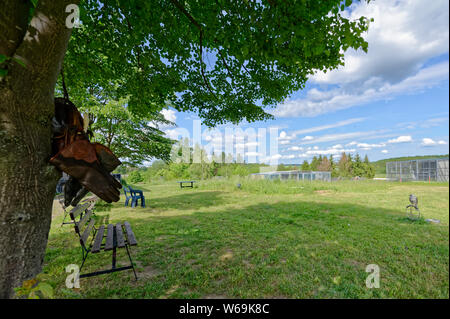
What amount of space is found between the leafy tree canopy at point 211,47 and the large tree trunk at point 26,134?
1.76 metres

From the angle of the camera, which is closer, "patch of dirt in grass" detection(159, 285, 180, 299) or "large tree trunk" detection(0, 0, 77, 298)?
"large tree trunk" detection(0, 0, 77, 298)

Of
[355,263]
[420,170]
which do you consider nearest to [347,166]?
[420,170]

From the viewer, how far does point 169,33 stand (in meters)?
3.86

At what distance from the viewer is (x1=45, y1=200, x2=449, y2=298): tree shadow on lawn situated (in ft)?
9.28

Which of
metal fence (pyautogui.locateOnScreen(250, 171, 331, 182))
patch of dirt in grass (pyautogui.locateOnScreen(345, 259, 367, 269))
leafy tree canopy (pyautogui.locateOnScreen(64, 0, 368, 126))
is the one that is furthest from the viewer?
metal fence (pyautogui.locateOnScreen(250, 171, 331, 182))

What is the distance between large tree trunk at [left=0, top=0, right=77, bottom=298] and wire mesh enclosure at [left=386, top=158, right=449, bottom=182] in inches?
1359

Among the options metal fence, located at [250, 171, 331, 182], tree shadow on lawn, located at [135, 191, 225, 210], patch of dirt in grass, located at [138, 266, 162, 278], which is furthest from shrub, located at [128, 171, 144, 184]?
patch of dirt in grass, located at [138, 266, 162, 278]

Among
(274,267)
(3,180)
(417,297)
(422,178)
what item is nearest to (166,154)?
(274,267)

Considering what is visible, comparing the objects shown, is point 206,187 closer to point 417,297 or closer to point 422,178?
point 417,297

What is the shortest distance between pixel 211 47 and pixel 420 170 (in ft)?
116

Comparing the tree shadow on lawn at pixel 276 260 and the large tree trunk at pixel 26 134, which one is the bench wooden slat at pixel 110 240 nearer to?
the tree shadow on lawn at pixel 276 260

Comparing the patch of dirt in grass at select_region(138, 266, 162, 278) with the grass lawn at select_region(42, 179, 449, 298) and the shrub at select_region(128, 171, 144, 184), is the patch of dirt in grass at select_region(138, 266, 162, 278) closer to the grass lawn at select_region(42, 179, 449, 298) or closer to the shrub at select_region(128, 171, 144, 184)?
the grass lawn at select_region(42, 179, 449, 298)

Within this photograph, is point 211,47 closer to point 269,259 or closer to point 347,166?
point 269,259

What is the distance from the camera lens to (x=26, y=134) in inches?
61.5
